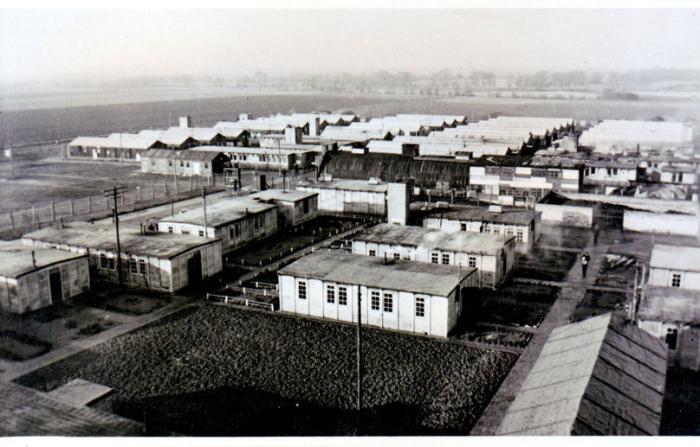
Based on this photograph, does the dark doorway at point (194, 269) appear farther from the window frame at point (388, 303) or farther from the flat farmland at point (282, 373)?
the window frame at point (388, 303)

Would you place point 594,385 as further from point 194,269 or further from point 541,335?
point 194,269

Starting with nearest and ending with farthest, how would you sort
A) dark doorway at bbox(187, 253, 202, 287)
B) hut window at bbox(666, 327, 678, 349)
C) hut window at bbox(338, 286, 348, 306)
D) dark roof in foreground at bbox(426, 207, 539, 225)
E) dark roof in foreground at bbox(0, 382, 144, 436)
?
dark roof in foreground at bbox(0, 382, 144, 436) < hut window at bbox(666, 327, 678, 349) < hut window at bbox(338, 286, 348, 306) < dark doorway at bbox(187, 253, 202, 287) < dark roof in foreground at bbox(426, 207, 539, 225)

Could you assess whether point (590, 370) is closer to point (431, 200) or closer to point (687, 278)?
point (687, 278)

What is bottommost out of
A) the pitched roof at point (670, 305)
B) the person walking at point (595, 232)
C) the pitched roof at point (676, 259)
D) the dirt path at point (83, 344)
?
the dirt path at point (83, 344)

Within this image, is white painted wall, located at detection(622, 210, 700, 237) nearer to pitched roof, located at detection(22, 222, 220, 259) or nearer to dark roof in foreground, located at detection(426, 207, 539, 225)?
dark roof in foreground, located at detection(426, 207, 539, 225)

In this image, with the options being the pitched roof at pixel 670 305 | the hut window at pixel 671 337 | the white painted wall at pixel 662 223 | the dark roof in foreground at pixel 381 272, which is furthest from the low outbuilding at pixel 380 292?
the white painted wall at pixel 662 223

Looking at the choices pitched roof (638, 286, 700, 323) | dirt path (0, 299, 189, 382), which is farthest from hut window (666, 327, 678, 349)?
dirt path (0, 299, 189, 382)
